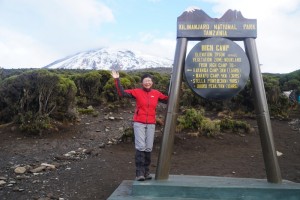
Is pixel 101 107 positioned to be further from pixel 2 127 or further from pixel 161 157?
pixel 161 157

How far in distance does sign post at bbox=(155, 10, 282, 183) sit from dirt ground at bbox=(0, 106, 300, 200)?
6.77 ft

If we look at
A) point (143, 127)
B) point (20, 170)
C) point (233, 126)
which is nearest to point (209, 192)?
point (143, 127)

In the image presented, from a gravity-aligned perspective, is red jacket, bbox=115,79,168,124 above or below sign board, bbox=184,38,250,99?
below

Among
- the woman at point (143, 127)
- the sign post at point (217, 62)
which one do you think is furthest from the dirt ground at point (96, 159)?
the sign post at point (217, 62)

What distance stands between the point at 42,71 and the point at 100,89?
7540 mm

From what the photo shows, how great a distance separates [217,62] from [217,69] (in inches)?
4.8

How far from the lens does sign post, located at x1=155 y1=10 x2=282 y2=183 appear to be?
5.99 meters

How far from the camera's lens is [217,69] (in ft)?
20.1

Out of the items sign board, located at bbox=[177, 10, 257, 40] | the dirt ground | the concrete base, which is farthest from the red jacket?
the dirt ground

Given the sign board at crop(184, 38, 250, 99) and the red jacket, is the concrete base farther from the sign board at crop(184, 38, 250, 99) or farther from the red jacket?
the sign board at crop(184, 38, 250, 99)

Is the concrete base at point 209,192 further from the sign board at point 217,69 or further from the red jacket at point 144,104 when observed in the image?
the sign board at point 217,69

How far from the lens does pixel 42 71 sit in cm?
1140

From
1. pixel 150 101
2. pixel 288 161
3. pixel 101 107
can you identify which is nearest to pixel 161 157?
pixel 150 101

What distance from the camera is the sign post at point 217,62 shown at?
19.6ft
